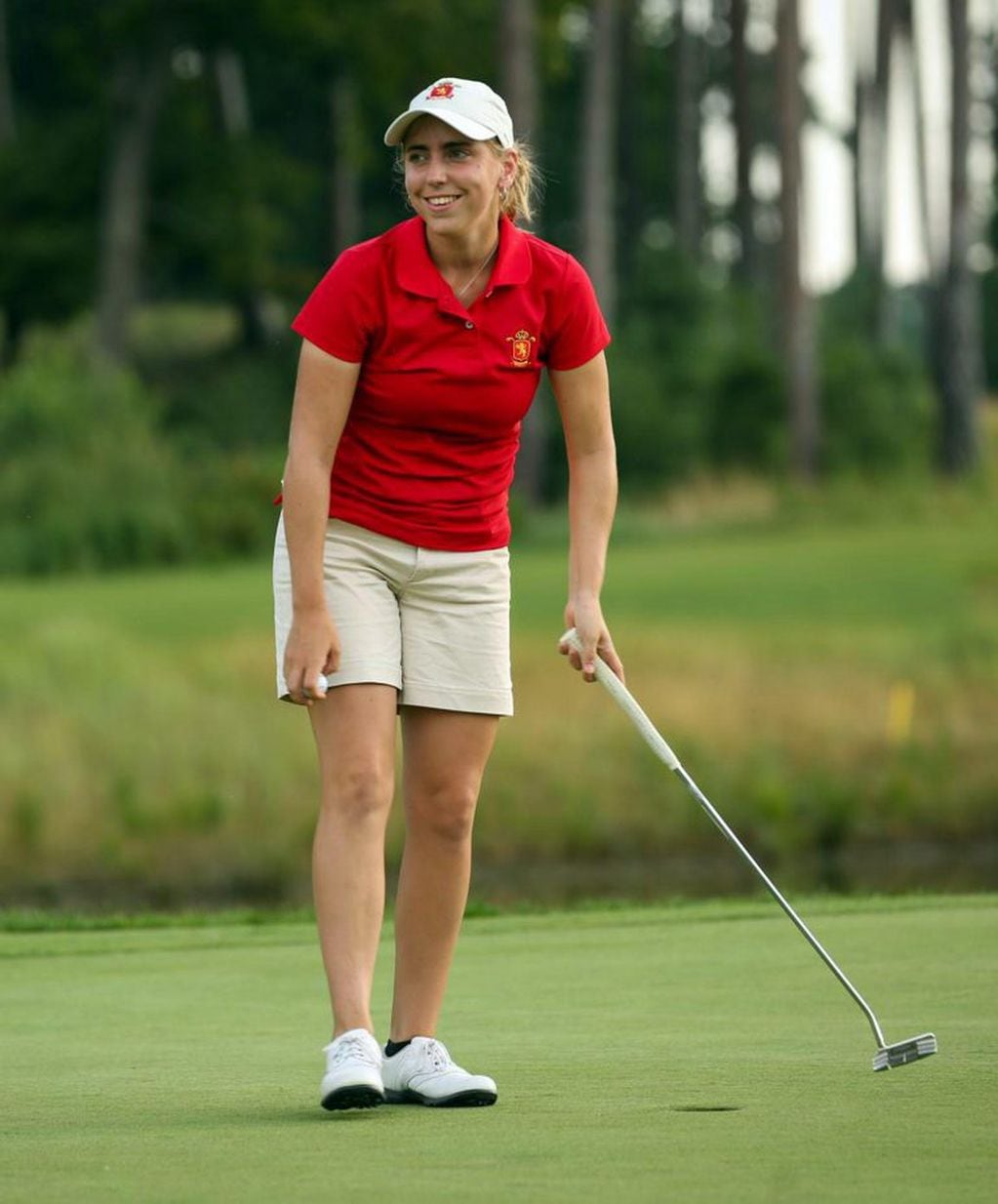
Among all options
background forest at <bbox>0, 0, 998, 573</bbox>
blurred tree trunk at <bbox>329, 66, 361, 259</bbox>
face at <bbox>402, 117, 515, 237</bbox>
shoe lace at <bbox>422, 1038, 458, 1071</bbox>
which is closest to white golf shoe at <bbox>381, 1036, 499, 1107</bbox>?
shoe lace at <bbox>422, 1038, 458, 1071</bbox>

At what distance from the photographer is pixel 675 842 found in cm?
1702

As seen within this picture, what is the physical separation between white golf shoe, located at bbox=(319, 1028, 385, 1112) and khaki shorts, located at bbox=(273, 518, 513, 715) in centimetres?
65

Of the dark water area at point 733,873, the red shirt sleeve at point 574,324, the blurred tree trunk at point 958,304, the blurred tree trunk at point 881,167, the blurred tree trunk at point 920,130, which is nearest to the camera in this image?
the red shirt sleeve at point 574,324

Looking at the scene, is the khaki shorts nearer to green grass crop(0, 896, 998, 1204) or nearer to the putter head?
green grass crop(0, 896, 998, 1204)

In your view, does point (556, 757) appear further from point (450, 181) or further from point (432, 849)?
point (450, 181)

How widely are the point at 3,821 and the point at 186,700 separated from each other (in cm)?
227

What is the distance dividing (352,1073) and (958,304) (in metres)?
34.9

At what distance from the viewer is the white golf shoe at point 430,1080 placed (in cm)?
482

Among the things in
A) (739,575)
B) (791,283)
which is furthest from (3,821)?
(791,283)

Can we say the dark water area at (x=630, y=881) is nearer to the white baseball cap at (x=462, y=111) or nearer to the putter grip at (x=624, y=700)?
the putter grip at (x=624, y=700)

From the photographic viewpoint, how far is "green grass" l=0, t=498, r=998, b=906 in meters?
16.4

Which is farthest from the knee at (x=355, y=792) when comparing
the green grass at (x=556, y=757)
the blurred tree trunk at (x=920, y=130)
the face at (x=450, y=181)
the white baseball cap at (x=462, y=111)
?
the blurred tree trunk at (x=920, y=130)

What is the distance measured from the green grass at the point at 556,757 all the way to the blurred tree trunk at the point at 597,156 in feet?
41.5

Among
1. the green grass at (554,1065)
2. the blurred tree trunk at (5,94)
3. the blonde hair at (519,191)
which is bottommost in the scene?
the green grass at (554,1065)
